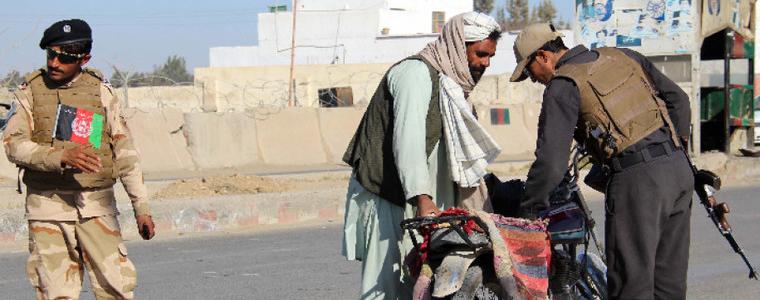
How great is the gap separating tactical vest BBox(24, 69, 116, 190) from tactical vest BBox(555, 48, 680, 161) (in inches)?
80.9

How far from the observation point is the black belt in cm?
509

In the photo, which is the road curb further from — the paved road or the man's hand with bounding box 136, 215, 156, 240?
the man's hand with bounding box 136, 215, 156, 240

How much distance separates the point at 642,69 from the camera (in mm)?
5285

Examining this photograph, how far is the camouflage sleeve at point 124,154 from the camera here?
18.2 ft

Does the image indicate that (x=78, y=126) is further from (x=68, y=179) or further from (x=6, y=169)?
(x=6, y=169)

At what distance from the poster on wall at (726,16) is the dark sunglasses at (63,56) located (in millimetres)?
14378

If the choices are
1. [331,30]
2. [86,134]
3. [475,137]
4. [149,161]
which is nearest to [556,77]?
[475,137]

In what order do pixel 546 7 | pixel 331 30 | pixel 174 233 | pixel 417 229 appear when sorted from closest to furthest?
pixel 417 229
pixel 174 233
pixel 331 30
pixel 546 7

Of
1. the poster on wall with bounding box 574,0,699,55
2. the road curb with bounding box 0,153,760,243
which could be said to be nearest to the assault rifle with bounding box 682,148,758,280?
the road curb with bounding box 0,153,760,243

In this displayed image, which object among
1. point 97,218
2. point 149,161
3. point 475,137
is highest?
point 475,137

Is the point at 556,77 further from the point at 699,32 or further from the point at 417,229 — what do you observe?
the point at 699,32

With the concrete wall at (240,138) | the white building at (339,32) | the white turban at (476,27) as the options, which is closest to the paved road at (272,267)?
the white turban at (476,27)

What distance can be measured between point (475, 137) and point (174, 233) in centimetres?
704

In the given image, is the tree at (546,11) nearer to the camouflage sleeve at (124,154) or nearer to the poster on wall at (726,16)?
the poster on wall at (726,16)
